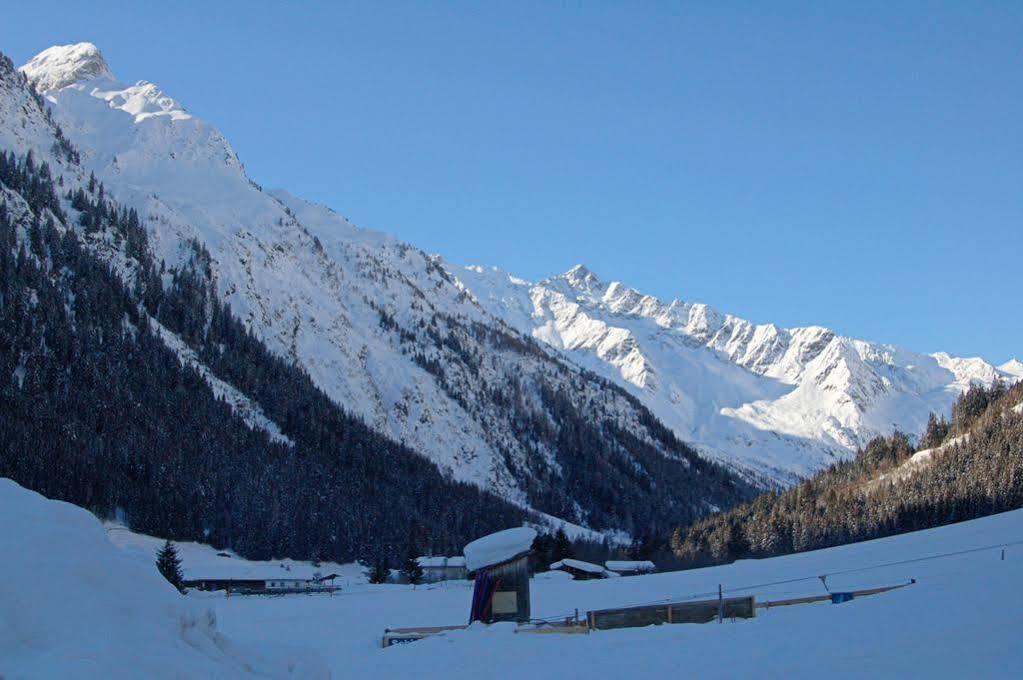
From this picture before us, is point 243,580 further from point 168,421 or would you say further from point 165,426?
point 168,421

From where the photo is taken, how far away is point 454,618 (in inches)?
1347

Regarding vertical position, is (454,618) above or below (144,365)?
below

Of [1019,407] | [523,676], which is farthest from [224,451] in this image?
[523,676]

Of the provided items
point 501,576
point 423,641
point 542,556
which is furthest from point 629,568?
point 423,641

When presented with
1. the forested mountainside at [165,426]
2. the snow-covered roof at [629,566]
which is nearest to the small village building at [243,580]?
the forested mountainside at [165,426]

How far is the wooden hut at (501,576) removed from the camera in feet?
Result: 69.8

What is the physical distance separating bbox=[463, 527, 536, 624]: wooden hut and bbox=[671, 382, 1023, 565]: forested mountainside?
258 feet

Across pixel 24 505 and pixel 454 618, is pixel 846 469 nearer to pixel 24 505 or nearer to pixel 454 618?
pixel 454 618

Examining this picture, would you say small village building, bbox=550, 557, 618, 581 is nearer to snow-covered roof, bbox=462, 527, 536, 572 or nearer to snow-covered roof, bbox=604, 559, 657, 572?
snow-covered roof, bbox=604, 559, 657, 572

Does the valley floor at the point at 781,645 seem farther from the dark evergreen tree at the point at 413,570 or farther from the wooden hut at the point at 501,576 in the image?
the dark evergreen tree at the point at 413,570

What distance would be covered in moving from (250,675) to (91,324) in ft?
483

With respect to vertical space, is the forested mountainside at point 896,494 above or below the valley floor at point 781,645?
above

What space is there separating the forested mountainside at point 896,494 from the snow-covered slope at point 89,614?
299 feet

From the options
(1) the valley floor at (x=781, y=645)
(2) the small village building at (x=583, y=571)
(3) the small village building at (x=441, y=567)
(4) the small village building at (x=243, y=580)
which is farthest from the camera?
(3) the small village building at (x=441, y=567)
